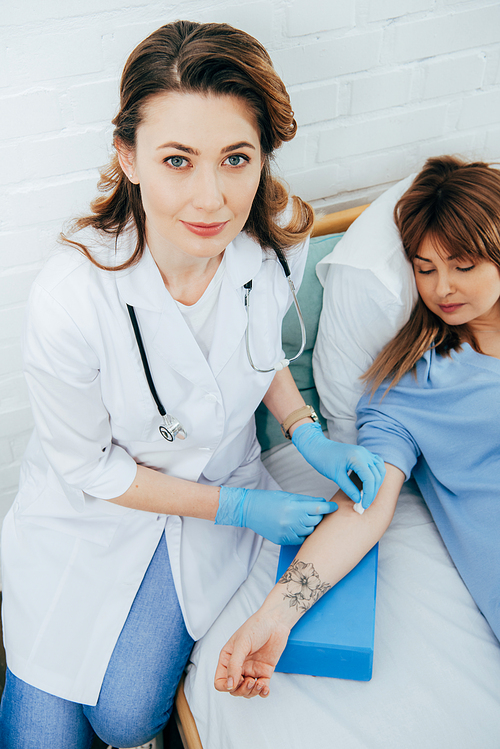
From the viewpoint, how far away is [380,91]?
4.90 ft

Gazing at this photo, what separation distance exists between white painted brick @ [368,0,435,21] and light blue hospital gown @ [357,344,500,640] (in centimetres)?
82

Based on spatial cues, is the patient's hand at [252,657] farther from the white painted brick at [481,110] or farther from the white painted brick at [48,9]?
the white painted brick at [481,110]

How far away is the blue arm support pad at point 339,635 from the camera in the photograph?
995mm

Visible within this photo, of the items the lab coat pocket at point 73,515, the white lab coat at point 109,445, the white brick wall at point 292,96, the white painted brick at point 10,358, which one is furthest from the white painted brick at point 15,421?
the lab coat pocket at point 73,515

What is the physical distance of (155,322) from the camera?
42.3 inches

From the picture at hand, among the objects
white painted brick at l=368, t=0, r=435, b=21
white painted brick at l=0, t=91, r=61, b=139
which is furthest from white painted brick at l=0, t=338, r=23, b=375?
white painted brick at l=368, t=0, r=435, b=21

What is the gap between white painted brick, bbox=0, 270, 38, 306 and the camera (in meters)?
1.37

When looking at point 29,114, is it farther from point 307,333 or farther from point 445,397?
point 445,397

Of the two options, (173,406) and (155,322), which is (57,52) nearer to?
(155,322)

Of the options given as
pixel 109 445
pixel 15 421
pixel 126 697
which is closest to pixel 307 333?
pixel 109 445

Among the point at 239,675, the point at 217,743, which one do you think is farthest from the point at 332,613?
the point at 217,743

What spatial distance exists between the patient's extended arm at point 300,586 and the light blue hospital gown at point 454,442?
110 mm

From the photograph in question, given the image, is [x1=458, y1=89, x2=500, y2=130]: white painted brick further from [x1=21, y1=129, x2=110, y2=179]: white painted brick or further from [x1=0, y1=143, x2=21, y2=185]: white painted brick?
[x1=0, y1=143, x2=21, y2=185]: white painted brick

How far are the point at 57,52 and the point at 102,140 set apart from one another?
7.4 inches
